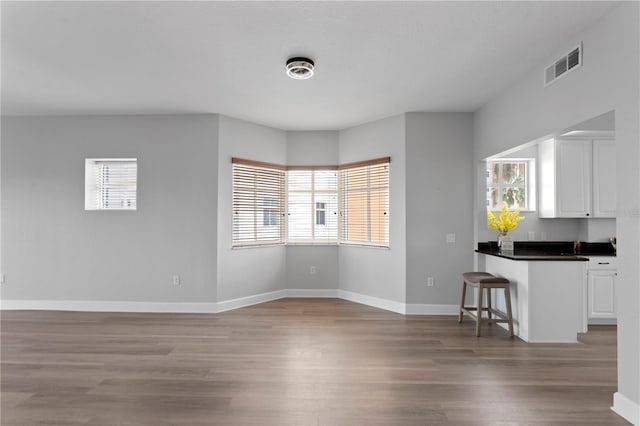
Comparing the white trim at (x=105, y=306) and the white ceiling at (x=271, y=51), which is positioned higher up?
the white ceiling at (x=271, y=51)

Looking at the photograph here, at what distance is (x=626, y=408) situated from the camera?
2303 mm

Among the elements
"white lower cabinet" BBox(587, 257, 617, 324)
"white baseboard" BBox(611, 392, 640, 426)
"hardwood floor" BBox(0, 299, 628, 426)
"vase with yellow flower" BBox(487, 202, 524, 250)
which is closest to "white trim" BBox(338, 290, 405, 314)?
"hardwood floor" BBox(0, 299, 628, 426)

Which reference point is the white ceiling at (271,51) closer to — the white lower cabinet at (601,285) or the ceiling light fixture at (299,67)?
the ceiling light fixture at (299,67)

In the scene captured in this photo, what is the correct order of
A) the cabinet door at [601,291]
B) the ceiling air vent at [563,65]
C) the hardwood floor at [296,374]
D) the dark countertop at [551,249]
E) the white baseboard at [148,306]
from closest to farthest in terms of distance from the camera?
the hardwood floor at [296,374] < the ceiling air vent at [563,65] < the cabinet door at [601,291] < the dark countertop at [551,249] < the white baseboard at [148,306]

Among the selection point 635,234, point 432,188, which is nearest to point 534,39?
point 635,234

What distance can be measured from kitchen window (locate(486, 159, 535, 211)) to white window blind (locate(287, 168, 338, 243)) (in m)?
2.39

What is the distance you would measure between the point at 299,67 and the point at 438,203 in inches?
108

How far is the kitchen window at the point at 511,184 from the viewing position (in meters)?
5.05

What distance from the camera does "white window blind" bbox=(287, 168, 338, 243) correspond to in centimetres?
601

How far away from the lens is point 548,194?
4777 mm

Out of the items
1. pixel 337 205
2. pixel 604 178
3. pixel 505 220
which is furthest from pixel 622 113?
pixel 337 205

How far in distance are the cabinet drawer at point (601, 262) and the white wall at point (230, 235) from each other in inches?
167

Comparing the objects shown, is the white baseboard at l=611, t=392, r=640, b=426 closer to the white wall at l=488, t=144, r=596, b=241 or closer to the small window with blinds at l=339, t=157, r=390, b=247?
the white wall at l=488, t=144, r=596, b=241

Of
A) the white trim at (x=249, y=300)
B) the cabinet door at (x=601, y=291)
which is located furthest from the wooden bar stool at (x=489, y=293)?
the white trim at (x=249, y=300)
